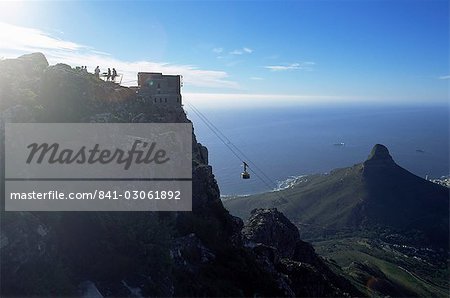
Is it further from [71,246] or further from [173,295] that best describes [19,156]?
[173,295]

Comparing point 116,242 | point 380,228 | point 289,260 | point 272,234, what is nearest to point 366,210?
point 380,228

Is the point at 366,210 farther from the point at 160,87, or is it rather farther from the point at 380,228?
the point at 160,87

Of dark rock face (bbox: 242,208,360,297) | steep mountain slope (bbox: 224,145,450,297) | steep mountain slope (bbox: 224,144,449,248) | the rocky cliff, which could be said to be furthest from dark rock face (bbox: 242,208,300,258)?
steep mountain slope (bbox: 224,144,449,248)

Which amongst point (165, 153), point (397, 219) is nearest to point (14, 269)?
point (165, 153)

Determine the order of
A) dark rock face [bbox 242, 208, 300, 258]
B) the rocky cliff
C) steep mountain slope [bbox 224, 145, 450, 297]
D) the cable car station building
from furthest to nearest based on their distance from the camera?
steep mountain slope [bbox 224, 145, 450, 297] → dark rock face [bbox 242, 208, 300, 258] → the cable car station building → the rocky cliff

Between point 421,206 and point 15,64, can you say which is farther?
point 421,206

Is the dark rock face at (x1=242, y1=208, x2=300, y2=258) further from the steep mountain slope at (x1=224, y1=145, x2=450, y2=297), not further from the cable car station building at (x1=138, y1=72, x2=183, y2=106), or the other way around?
the steep mountain slope at (x1=224, y1=145, x2=450, y2=297)

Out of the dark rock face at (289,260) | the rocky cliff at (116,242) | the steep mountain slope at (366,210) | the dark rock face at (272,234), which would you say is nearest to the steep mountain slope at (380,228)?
the steep mountain slope at (366,210)
